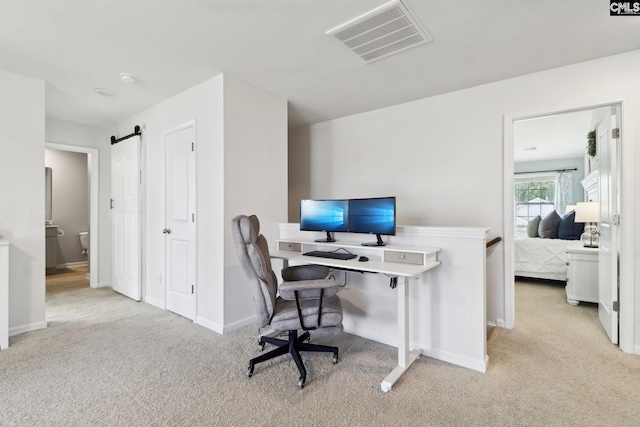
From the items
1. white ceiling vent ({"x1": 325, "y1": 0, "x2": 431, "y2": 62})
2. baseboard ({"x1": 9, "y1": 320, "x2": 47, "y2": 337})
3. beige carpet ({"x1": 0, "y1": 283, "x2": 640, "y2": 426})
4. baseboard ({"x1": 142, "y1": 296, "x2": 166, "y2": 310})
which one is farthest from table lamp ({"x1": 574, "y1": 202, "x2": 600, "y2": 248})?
baseboard ({"x1": 9, "y1": 320, "x2": 47, "y2": 337})

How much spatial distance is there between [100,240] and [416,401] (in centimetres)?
478

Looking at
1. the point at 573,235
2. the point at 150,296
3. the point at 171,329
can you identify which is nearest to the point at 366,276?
the point at 171,329

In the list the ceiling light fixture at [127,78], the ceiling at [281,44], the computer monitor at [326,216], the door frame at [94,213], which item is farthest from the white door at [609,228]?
the door frame at [94,213]

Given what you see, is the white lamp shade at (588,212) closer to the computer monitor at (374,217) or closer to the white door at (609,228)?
the white door at (609,228)

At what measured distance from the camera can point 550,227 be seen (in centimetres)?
492

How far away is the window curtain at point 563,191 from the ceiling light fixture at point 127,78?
846 cm

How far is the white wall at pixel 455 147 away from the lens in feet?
8.80

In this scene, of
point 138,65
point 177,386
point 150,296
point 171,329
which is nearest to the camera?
point 177,386

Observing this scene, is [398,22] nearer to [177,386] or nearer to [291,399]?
[291,399]

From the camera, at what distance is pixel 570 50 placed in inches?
97.5

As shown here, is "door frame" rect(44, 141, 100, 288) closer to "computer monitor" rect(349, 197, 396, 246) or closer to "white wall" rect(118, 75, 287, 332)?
"white wall" rect(118, 75, 287, 332)

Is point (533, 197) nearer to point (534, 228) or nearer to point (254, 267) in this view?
point (534, 228)

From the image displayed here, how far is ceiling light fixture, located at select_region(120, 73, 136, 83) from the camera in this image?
2.91 metres

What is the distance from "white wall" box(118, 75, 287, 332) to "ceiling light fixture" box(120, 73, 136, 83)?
472 mm
